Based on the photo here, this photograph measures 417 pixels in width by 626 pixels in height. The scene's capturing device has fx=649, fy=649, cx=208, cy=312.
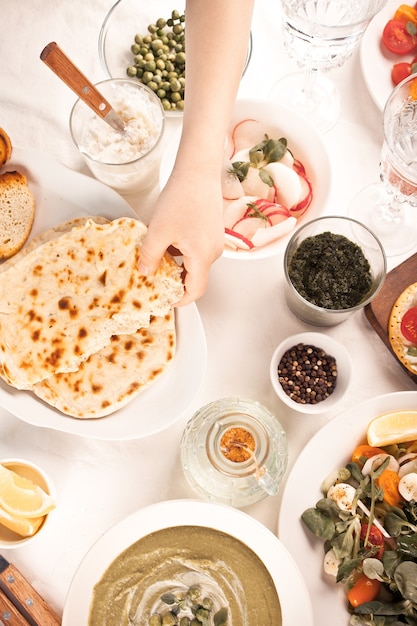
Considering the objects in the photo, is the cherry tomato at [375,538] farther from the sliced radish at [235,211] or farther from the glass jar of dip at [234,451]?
the sliced radish at [235,211]

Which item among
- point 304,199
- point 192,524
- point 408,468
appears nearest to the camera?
point 192,524

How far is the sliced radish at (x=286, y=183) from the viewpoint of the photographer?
5.70 feet

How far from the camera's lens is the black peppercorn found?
1.70 m

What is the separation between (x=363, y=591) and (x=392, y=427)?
0.41 m

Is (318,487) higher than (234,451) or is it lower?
lower

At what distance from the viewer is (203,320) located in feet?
6.10

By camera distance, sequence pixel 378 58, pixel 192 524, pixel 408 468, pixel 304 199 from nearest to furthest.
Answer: pixel 192 524, pixel 408 468, pixel 304 199, pixel 378 58

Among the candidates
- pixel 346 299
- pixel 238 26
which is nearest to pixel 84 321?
pixel 346 299

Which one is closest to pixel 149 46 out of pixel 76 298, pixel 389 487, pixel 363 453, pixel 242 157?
pixel 242 157

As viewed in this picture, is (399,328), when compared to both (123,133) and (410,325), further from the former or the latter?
(123,133)

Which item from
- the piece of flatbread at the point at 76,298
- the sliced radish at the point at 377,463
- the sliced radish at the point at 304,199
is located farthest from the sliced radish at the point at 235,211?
the sliced radish at the point at 377,463

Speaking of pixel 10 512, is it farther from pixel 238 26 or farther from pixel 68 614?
pixel 238 26

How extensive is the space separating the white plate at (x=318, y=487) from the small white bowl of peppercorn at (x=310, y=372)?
68 mm

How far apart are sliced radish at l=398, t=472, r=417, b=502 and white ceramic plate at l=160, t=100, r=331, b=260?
662 millimetres
